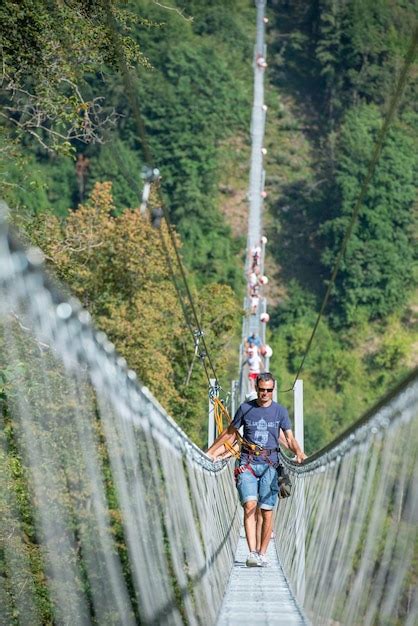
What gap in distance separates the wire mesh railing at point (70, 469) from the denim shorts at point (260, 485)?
234cm

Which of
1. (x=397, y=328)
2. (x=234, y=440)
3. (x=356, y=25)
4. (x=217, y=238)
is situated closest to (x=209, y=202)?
(x=217, y=238)

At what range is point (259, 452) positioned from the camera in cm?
996

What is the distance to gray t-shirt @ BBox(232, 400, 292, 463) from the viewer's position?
9834 millimetres

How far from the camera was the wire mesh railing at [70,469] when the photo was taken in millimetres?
5754

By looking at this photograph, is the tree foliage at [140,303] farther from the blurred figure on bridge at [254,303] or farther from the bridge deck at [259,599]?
the bridge deck at [259,599]

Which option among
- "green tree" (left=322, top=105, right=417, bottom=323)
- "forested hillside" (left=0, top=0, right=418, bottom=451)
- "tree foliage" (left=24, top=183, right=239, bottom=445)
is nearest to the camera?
"tree foliage" (left=24, top=183, right=239, bottom=445)

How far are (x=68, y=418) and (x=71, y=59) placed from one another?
31.8ft

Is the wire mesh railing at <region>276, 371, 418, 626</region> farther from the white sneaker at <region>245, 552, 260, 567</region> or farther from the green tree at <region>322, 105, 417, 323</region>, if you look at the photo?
the green tree at <region>322, 105, 417, 323</region>

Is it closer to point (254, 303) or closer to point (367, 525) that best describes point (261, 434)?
point (367, 525)

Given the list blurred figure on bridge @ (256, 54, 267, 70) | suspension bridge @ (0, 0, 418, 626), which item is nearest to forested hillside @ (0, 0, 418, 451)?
blurred figure on bridge @ (256, 54, 267, 70)

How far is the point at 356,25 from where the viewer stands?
87.9 m

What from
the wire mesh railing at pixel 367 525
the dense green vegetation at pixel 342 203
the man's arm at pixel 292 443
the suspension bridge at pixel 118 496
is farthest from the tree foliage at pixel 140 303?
the dense green vegetation at pixel 342 203

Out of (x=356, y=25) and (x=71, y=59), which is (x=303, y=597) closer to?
(x=71, y=59)

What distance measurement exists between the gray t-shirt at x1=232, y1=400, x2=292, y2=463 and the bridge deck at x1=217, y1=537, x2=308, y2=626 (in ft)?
2.60
